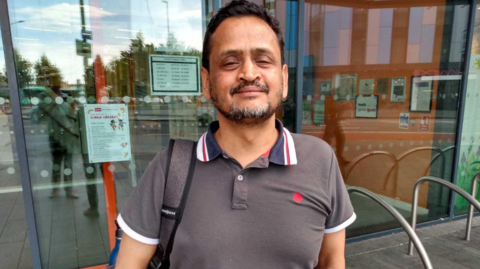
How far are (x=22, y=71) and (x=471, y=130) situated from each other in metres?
5.61

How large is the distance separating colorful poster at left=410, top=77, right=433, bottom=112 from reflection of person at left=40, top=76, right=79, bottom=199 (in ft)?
13.5

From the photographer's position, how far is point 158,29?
10.3 ft

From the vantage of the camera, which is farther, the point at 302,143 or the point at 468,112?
the point at 468,112

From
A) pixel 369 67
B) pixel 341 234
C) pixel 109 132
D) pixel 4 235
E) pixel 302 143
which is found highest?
pixel 369 67

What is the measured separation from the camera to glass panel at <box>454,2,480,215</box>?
434 centimetres

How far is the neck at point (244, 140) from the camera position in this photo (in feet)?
4.01

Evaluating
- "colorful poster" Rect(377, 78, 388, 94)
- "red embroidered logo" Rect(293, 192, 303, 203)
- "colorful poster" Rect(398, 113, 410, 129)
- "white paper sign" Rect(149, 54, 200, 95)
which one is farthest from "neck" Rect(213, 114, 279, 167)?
"colorful poster" Rect(398, 113, 410, 129)

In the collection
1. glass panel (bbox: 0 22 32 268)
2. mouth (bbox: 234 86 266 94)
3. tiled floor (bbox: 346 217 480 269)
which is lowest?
tiled floor (bbox: 346 217 480 269)

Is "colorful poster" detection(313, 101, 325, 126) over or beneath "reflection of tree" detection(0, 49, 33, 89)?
beneath

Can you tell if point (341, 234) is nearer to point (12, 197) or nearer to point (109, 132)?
point (109, 132)

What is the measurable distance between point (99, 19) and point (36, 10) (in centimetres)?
51

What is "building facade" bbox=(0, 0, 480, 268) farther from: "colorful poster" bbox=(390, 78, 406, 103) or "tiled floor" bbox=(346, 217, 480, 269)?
"tiled floor" bbox=(346, 217, 480, 269)

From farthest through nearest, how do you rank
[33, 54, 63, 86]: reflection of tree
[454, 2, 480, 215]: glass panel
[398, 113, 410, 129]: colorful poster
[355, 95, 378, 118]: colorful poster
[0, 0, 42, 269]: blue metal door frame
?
[454, 2, 480, 215]: glass panel
[398, 113, 410, 129]: colorful poster
[355, 95, 378, 118]: colorful poster
[33, 54, 63, 86]: reflection of tree
[0, 0, 42, 269]: blue metal door frame

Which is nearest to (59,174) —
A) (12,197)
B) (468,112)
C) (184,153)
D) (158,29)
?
(12,197)
